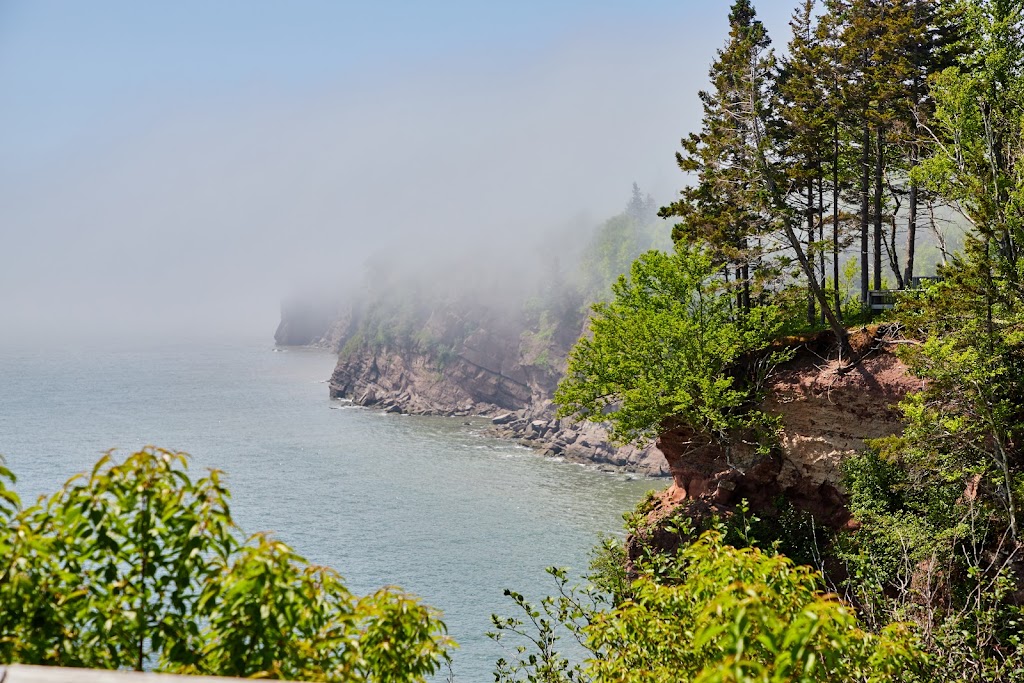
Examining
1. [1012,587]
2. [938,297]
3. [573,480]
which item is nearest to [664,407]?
[938,297]

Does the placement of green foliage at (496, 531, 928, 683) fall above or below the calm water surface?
above

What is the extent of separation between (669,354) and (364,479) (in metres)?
47.6

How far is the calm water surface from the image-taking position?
50.5m

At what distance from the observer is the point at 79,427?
96.6 metres

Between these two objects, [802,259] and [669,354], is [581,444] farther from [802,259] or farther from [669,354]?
[802,259]

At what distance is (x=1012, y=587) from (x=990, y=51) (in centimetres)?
1601

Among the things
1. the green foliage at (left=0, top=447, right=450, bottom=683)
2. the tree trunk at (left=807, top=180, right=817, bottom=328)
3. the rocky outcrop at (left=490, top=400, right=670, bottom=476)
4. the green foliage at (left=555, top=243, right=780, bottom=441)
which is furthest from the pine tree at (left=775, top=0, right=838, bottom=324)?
the rocky outcrop at (left=490, top=400, right=670, bottom=476)

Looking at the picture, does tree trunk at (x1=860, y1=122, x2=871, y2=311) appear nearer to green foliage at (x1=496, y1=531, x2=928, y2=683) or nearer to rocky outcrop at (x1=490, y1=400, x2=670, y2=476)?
green foliage at (x1=496, y1=531, x2=928, y2=683)

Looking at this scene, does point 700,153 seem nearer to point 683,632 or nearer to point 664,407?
point 664,407

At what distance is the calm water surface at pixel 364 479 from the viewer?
5047cm

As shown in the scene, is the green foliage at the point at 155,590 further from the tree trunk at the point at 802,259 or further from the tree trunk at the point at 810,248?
the tree trunk at the point at 810,248

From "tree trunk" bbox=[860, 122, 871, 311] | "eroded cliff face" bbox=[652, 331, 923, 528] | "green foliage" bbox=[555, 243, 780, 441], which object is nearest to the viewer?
"eroded cliff face" bbox=[652, 331, 923, 528]

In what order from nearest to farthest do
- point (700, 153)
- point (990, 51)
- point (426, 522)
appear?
point (990, 51) < point (700, 153) < point (426, 522)

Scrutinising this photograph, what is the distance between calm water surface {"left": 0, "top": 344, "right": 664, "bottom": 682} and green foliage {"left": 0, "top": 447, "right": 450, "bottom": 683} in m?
26.1
